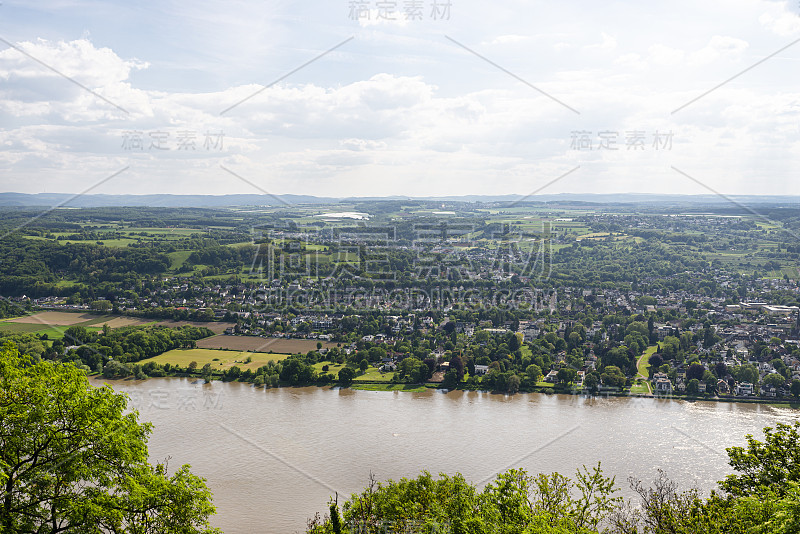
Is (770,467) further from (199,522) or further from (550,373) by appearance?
(550,373)

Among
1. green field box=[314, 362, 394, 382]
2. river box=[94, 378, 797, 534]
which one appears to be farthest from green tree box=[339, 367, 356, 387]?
river box=[94, 378, 797, 534]

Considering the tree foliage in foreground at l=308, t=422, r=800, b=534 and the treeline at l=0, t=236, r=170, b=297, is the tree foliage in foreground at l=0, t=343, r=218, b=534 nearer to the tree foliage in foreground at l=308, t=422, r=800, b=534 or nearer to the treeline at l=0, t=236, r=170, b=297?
the tree foliage in foreground at l=308, t=422, r=800, b=534

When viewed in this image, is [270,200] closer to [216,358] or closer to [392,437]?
[216,358]

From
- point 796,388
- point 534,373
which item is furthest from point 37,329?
point 796,388

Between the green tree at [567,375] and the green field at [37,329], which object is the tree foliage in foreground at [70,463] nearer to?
the green tree at [567,375]

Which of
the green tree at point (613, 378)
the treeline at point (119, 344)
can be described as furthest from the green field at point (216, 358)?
the green tree at point (613, 378)

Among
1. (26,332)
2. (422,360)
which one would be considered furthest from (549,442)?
(26,332)
